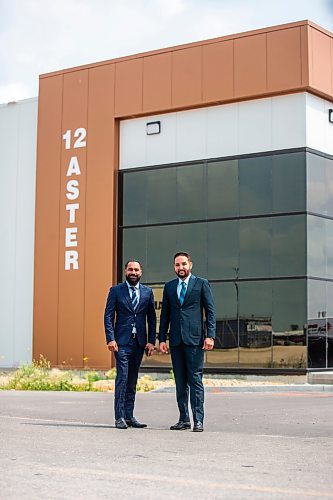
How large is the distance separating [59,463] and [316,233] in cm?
1867

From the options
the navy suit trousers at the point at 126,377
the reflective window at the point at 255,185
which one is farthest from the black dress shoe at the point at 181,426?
the reflective window at the point at 255,185

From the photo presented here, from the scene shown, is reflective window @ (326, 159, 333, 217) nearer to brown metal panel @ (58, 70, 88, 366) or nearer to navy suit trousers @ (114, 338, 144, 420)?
brown metal panel @ (58, 70, 88, 366)

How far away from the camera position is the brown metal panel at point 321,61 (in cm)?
2520

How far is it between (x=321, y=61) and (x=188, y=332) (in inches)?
652

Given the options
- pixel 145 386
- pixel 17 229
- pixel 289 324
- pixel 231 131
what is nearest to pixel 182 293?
pixel 145 386

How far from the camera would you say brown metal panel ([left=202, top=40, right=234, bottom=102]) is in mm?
26219

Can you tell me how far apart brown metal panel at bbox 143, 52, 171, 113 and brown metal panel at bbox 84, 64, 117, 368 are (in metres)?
1.19

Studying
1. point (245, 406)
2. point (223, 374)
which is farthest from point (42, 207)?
point (245, 406)

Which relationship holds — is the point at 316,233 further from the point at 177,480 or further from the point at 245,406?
the point at 177,480

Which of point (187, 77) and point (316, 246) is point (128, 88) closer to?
point (187, 77)

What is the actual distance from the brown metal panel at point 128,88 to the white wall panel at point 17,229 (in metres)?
3.40

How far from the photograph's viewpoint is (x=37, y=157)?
2969 cm

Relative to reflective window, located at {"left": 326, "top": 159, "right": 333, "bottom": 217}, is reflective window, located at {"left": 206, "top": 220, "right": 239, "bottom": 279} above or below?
below

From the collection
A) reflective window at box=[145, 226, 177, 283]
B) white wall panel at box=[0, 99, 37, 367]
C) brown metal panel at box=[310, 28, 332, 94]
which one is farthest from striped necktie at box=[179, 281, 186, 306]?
white wall panel at box=[0, 99, 37, 367]
